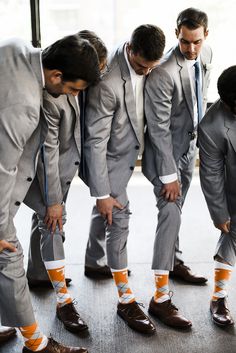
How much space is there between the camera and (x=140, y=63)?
2438 mm

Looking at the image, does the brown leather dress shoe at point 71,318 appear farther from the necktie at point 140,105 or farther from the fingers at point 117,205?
the necktie at point 140,105

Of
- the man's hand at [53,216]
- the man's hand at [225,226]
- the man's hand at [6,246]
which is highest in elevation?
the man's hand at [6,246]

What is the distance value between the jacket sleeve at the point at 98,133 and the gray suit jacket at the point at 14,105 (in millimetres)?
492

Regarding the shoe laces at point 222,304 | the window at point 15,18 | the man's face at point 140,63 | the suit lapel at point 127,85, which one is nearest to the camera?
the man's face at point 140,63

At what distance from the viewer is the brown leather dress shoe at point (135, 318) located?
265 cm

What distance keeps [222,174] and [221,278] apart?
54cm

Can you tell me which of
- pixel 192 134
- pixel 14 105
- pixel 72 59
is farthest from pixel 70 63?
pixel 192 134

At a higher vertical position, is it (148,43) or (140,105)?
(148,43)

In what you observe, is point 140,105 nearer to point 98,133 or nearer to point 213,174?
point 98,133

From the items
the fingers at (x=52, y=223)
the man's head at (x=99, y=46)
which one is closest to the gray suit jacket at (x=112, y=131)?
the man's head at (x=99, y=46)

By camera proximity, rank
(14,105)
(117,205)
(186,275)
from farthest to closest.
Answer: (186,275), (117,205), (14,105)

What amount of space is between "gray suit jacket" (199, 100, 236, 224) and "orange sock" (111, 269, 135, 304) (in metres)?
0.54

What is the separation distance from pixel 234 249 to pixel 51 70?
4.23ft

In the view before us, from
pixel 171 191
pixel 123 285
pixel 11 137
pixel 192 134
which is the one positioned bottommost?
pixel 123 285
